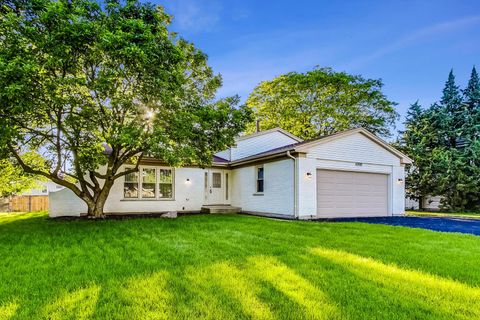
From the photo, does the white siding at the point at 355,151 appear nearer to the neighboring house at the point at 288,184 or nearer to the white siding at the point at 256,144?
the neighboring house at the point at 288,184

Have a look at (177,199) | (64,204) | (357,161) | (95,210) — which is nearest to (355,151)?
(357,161)

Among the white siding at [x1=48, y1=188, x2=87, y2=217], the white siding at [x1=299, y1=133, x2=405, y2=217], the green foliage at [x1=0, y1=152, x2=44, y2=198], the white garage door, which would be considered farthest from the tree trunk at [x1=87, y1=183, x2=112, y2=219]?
the white garage door

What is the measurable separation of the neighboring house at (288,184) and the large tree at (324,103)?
35.6 feet

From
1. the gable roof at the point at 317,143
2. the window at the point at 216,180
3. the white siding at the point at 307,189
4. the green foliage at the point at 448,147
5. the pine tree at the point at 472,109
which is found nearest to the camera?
the white siding at the point at 307,189

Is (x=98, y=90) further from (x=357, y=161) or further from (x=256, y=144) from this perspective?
(x=357, y=161)

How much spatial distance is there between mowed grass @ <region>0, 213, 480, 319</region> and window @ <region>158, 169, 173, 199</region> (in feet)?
24.3

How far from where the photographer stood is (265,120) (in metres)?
27.9

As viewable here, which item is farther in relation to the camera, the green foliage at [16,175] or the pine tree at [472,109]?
the pine tree at [472,109]

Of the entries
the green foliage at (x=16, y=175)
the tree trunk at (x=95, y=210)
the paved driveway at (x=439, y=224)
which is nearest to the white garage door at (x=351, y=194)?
the paved driveway at (x=439, y=224)

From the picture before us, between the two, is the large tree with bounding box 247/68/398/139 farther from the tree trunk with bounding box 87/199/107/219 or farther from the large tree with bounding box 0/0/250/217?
the tree trunk with bounding box 87/199/107/219

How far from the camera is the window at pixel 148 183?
14562 mm

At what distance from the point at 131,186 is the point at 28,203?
10705 millimetres

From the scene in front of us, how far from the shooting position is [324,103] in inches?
1011

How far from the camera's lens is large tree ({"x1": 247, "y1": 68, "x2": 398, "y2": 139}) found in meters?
25.0
